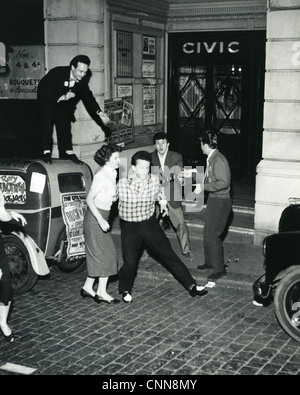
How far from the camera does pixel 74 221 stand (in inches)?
321

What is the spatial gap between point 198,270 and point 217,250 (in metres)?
0.58

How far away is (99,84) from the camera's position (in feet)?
36.3

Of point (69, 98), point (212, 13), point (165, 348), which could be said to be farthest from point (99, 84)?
point (165, 348)

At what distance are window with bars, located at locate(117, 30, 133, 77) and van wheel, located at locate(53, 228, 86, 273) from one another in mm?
4464

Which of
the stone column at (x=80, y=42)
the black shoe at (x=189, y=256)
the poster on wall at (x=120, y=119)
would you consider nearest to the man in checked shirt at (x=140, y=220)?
the black shoe at (x=189, y=256)

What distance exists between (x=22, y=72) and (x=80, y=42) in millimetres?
1917

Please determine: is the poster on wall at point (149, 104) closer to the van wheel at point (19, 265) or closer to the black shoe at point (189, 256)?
the black shoe at point (189, 256)

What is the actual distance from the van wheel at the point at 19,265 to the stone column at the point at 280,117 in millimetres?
3917

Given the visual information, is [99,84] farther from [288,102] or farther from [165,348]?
[165,348]

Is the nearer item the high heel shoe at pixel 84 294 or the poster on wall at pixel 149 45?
the high heel shoe at pixel 84 294

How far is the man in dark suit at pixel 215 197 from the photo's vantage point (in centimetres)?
811

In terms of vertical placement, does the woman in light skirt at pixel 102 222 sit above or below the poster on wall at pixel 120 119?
below

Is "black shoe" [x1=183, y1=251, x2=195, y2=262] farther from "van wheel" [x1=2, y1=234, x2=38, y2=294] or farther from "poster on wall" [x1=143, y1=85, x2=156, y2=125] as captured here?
"poster on wall" [x1=143, y1=85, x2=156, y2=125]

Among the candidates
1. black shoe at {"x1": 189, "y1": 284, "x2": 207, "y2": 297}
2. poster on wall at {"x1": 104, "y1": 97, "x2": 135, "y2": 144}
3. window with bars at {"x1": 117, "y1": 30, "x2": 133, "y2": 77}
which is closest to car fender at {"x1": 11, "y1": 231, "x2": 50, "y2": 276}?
black shoe at {"x1": 189, "y1": 284, "x2": 207, "y2": 297}
